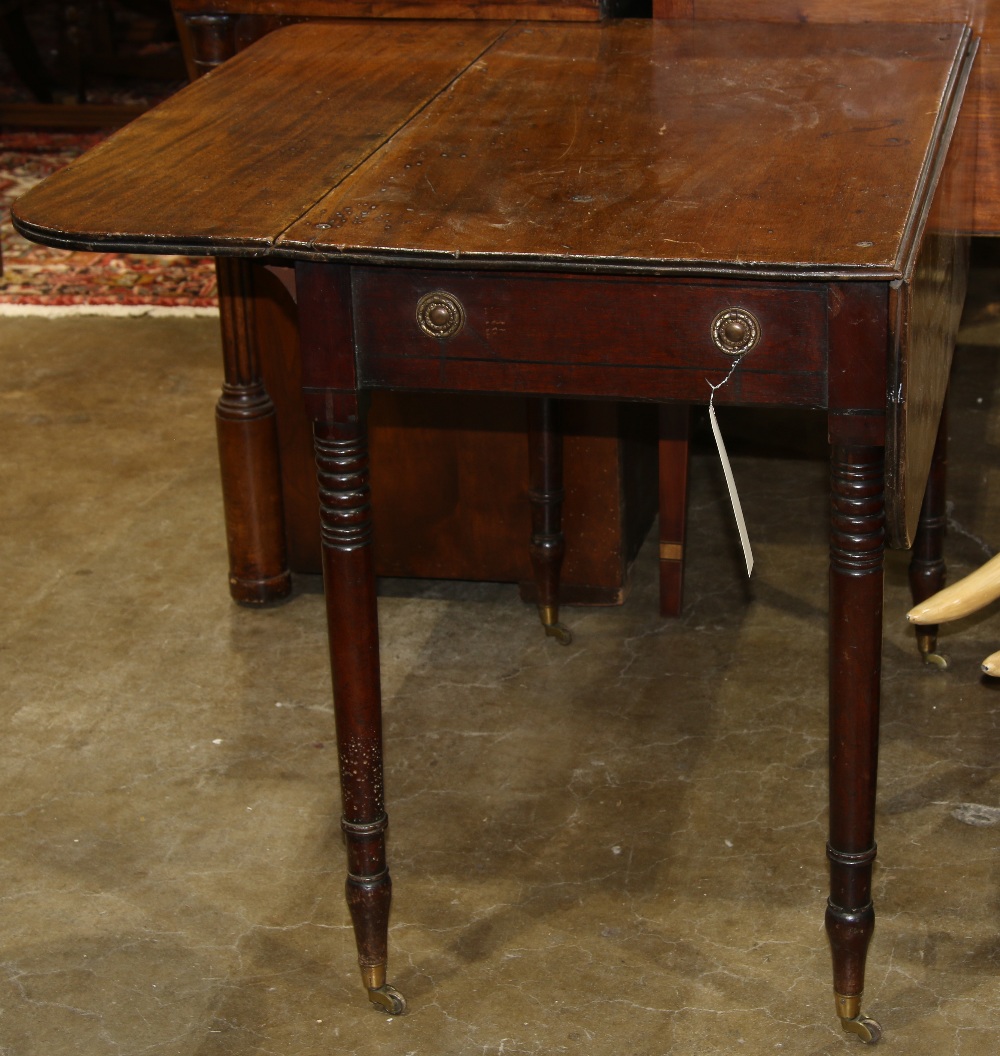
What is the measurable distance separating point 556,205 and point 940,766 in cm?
114

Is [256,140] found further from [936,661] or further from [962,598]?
[936,661]

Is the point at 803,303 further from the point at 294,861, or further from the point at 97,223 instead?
the point at 294,861

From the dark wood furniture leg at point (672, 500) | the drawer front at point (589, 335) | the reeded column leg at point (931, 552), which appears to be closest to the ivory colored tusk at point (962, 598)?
the drawer front at point (589, 335)

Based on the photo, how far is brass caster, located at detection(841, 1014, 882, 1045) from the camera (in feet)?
6.40

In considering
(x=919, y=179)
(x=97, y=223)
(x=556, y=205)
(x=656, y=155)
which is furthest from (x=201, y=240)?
(x=919, y=179)

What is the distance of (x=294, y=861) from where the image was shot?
232 centimetres

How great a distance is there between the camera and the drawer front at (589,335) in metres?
1.67

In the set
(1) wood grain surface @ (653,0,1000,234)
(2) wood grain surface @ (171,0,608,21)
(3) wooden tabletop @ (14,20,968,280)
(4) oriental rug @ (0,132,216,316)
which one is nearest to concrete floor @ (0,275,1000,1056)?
(1) wood grain surface @ (653,0,1000,234)

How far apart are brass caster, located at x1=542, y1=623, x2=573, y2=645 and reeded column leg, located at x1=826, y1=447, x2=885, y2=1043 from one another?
99 cm

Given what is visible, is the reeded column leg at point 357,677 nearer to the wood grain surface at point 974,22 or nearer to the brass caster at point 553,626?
the brass caster at point 553,626

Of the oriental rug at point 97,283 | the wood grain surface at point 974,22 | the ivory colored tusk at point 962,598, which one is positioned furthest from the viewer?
the oriental rug at point 97,283

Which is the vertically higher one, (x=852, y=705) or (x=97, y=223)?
(x=97, y=223)

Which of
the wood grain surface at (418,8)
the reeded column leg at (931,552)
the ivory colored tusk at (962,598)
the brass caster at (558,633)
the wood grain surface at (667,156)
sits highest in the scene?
the wood grain surface at (418,8)

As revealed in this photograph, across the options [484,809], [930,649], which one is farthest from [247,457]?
[930,649]
